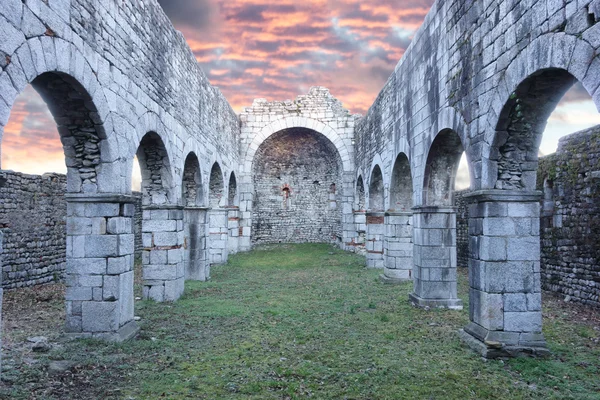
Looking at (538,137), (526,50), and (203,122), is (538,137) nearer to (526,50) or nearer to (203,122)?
(526,50)

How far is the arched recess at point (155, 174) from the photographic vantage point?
8.46m

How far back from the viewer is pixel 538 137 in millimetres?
5281

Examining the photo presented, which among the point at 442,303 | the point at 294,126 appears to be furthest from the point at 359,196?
the point at 442,303

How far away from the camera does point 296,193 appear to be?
2197cm

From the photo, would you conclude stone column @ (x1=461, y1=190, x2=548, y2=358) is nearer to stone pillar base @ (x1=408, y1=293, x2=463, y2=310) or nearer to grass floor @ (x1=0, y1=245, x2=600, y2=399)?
grass floor @ (x1=0, y1=245, x2=600, y2=399)

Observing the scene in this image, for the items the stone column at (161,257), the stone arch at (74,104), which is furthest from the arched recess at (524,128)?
the stone column at (161,257)

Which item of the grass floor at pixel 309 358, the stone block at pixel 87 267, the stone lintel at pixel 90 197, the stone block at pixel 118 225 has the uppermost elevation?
the stone lintel at pixel 90 197

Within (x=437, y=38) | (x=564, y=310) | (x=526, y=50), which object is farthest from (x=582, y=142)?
(x=526, y=50)

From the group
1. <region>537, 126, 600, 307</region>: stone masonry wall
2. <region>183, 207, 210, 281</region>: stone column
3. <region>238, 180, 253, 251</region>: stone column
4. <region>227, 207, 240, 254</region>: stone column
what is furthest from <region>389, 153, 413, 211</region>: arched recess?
<region>238, 180, 253, 251</region>: stone column

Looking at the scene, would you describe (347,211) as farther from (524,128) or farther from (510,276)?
(524,128)

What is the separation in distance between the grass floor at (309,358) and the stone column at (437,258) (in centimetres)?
41

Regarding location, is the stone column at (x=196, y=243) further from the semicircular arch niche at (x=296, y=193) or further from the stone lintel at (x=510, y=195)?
the semicircular arch niche at (x=296, y=193)

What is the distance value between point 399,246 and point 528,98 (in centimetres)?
639

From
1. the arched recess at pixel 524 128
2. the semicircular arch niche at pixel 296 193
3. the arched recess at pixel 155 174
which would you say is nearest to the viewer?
the arched recess at pixel 524 128
